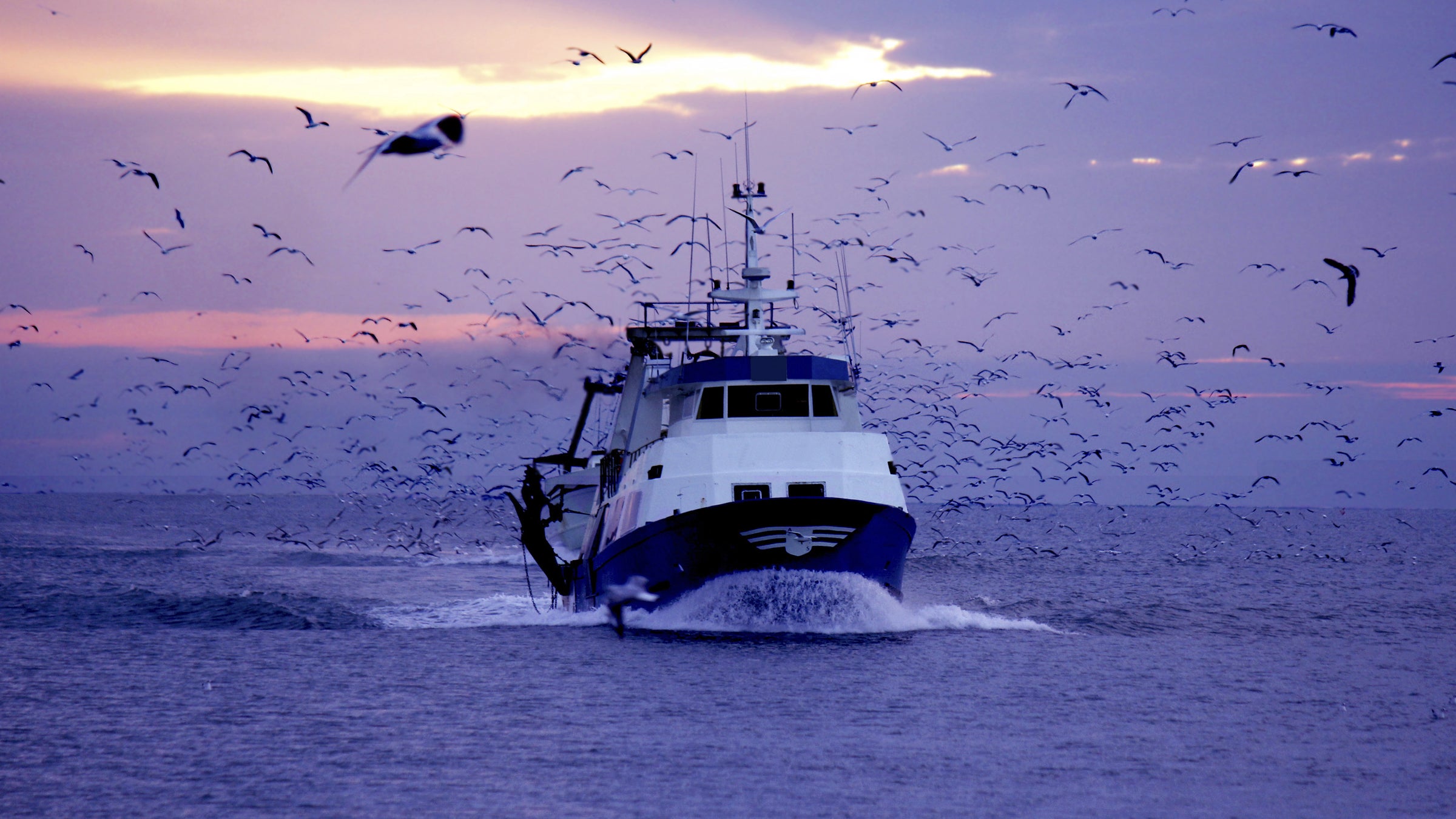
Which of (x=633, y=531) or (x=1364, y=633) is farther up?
(x=633, y=531)

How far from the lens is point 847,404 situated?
35500 mm

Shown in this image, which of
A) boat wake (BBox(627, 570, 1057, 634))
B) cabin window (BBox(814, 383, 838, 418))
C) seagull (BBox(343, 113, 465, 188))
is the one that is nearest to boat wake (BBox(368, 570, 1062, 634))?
boat wake (BBox(627, 570, 1057, 634))

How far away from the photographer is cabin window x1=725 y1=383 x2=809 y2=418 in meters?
34.0

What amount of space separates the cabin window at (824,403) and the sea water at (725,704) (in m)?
4.67

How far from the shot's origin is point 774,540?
1176 inches

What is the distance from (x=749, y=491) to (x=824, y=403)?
412 centimetres

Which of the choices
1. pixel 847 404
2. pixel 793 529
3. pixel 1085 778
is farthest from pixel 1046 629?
pixel 1085 778

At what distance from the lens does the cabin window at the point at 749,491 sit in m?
31.1

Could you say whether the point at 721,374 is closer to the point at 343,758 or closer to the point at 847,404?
the point at 847,404

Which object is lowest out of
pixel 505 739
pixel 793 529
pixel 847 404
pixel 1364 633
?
pixel 1364 633

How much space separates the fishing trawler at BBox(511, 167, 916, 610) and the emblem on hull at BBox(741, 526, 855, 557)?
0.09ft

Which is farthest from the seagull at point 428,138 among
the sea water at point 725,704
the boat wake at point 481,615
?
the boat wake at point 481,615

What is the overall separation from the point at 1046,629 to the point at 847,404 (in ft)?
33.2

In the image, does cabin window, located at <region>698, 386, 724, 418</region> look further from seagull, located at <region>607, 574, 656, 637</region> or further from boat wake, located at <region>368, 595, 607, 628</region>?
boat wake, located at <region>368, 595, 607, 628</region>
